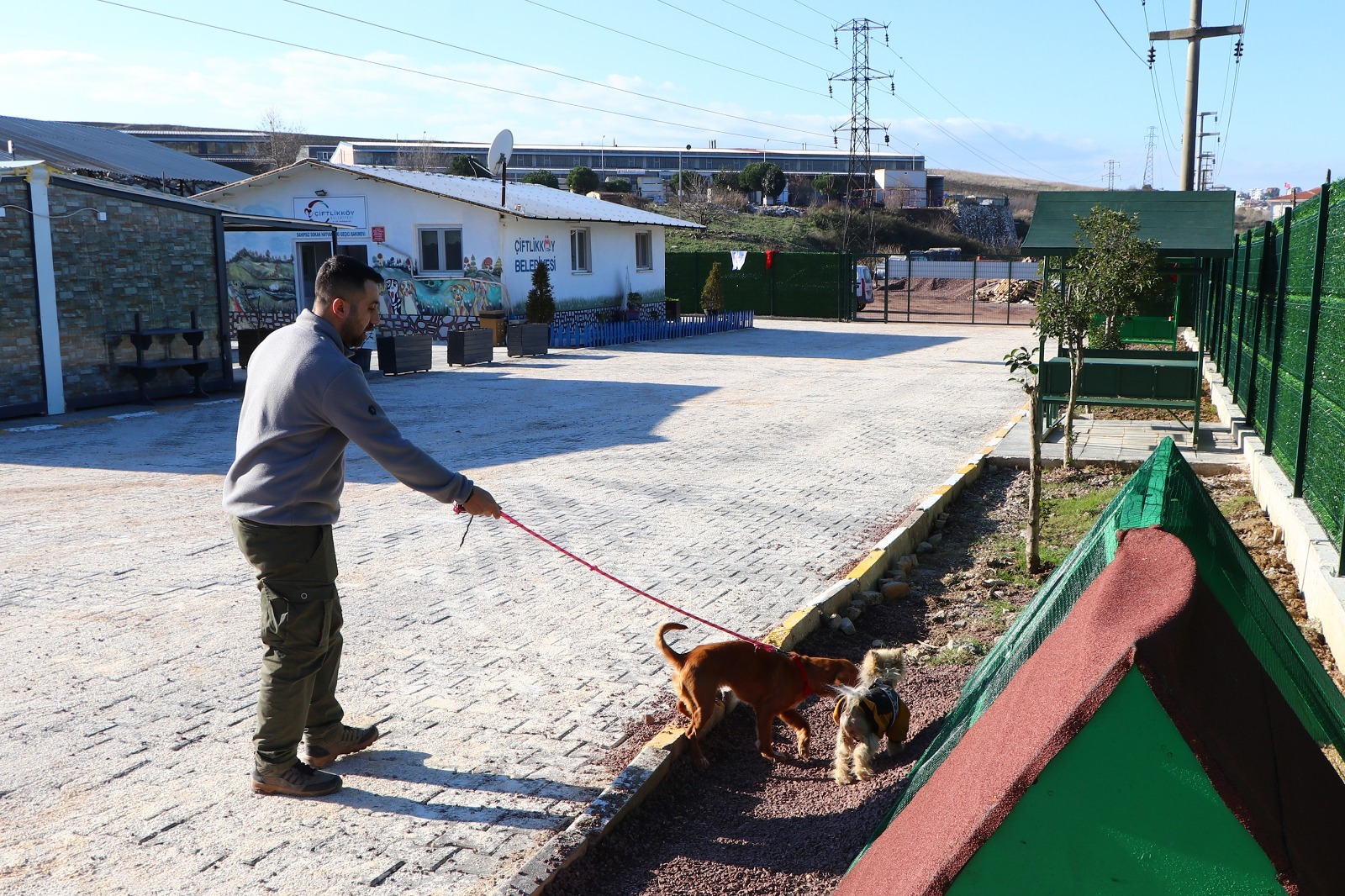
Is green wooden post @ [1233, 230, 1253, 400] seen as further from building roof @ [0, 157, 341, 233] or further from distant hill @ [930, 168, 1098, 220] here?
distant hill @ [930, 168, 1098, 220]

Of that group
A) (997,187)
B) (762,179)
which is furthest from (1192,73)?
(997,187)

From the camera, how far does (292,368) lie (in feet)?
12.9

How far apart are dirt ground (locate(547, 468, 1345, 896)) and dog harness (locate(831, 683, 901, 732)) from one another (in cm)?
23

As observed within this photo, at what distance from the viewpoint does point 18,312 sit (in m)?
14.4

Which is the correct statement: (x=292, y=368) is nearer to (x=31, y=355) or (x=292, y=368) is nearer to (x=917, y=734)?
(x=917, y=734)

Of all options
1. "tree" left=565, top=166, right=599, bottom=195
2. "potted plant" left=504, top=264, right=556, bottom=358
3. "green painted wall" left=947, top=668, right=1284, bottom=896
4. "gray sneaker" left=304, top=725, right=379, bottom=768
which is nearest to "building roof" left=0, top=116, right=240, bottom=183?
"potted plant" left=504, top=264, right=556, bottom=358

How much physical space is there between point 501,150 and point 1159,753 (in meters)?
27.9

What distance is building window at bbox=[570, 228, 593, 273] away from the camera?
103 feet

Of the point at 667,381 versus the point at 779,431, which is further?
the point at 667,381

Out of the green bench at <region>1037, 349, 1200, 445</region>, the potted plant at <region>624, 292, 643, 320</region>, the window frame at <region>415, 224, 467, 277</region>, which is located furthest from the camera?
the potted plant at <region>624, 292, 643, 320</region>

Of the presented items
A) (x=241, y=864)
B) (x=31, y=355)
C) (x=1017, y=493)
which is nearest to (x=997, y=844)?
(x=241, y=864)

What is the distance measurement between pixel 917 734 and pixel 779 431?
8938 mm

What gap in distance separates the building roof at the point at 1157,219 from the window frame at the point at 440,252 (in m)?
17.1

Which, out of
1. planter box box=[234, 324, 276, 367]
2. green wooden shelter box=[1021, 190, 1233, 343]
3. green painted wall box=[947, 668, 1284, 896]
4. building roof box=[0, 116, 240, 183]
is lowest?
green painted wall box=[947, 668, 1284, 896]
